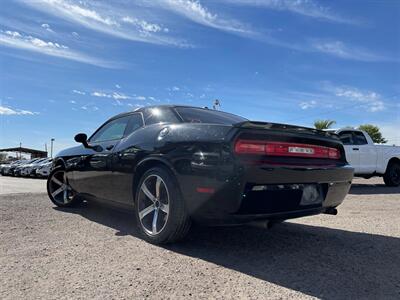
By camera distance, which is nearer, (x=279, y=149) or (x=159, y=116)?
(x=279, y=149)

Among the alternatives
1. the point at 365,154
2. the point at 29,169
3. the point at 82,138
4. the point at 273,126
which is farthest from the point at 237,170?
the point at 29,169

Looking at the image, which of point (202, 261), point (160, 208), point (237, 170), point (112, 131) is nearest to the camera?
point (237, 170)

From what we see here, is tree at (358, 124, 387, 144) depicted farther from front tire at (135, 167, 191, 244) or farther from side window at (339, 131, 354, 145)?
front tire at (135, 167, 191, 244)

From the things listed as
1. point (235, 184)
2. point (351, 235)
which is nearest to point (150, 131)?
point (235, 184)

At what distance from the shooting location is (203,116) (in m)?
4.52

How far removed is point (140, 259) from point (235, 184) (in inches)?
42.0

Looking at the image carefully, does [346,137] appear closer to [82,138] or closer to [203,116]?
[203,116]

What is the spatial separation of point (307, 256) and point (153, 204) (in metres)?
1.57

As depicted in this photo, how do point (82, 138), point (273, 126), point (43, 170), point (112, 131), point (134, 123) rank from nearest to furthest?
point (273, 126), point (134, 123), point (112, 131), point (82, 138), point (43, 170)

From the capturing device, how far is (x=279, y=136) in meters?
3.50

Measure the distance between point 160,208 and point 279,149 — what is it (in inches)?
52.2

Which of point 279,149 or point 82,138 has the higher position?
point 82,138

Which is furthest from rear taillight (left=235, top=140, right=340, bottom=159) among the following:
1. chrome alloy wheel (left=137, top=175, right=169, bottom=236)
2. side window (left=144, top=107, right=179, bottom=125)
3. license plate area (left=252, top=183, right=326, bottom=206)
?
side window (left=144, top=107, right=179, bottom=125)

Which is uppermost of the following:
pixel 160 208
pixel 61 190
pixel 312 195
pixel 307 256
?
pixel 312 195
